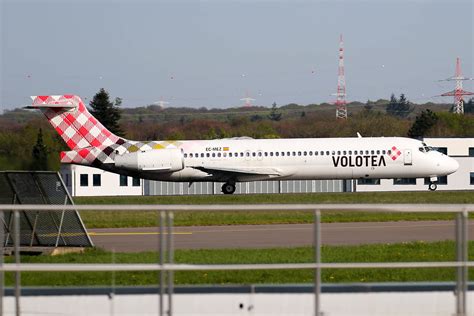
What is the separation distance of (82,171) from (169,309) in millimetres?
55670

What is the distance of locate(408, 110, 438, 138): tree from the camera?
10450cm

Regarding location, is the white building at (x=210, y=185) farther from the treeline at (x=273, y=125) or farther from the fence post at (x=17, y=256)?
the fence post at (x=17, y=256)

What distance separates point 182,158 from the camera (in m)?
51.2

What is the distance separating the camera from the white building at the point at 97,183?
65250 mm

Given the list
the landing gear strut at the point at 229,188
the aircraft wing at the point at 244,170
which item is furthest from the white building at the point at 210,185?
the aircraft wing at the point at 244,170

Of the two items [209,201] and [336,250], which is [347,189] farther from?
[336,250]

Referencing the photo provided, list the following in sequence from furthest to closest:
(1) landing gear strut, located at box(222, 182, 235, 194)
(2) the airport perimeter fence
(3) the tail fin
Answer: (1) landing gear strut, located at box(222, 182, 235, 194) < (3) the tail fin < (2) the airport perimeter fence

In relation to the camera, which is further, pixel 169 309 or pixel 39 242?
pixel 39 242

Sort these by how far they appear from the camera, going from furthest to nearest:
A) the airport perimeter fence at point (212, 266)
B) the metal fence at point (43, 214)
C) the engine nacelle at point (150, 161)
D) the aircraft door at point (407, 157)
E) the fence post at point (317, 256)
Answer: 1. the engine nacelle at point (150, 161)
2. the aircraft door at point (407, 157)
3. the metal fence at point (43, 214)
4. the fence post at point (317, 256)
5. the airport perimeter fence at point (212, 266)

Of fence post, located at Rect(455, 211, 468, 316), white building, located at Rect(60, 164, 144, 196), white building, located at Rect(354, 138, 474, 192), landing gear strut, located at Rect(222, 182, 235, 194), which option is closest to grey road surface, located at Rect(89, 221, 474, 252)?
fence post, located at Rect(455, 211, 468, 316)


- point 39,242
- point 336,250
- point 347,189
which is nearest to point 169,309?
point 336,250

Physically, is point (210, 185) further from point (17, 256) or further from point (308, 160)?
point (17, 256)

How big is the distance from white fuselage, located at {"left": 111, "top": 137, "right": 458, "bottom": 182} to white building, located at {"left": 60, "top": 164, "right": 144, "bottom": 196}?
45.0ft

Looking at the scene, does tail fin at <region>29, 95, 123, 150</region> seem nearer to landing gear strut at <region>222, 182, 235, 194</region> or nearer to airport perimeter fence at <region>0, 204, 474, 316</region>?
landing gear strut at <region>222, 182, 235, 194</region>
